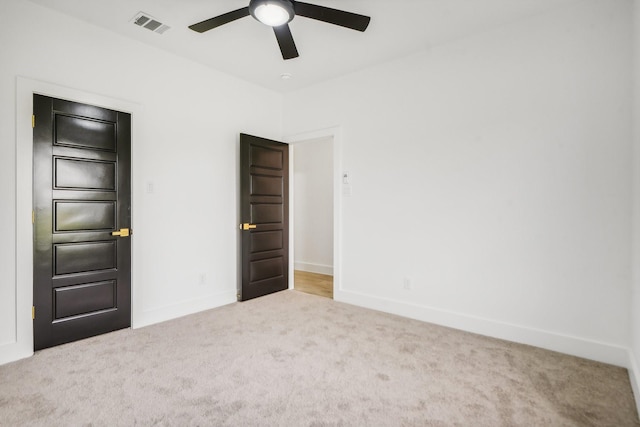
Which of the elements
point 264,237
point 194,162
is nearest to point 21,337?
point 194,162

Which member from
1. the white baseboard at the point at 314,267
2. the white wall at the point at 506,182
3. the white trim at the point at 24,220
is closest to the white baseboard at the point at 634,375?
the white wall at the point at 506,182

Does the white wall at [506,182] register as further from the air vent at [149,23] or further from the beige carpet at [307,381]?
the air vent at [149,23]

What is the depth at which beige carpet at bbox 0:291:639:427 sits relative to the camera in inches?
72.8

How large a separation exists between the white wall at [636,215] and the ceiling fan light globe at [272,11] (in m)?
2.39

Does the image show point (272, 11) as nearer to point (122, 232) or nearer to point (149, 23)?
point (149, 23)

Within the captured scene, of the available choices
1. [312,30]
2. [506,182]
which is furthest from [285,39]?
[506,182]

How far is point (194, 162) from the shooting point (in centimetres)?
373

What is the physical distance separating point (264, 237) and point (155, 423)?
8.86 ft

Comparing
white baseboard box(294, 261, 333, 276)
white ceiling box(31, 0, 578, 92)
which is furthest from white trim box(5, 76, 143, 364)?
white baseboard box(294, 261, 333, 276)

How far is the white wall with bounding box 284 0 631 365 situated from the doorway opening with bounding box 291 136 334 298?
74.9 inches

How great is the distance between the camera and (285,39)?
254 cm

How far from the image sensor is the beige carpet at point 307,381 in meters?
1.85

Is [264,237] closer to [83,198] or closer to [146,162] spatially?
[146,162]

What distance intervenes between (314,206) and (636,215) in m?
4.57
